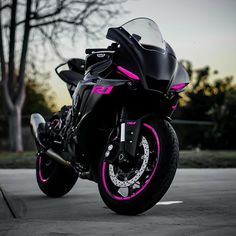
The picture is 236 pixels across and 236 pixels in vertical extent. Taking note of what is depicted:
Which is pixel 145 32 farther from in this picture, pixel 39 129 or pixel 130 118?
pixel 39 129

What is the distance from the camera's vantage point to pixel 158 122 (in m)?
4.07

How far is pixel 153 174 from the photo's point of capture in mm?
3928

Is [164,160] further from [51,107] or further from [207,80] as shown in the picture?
[207,80]

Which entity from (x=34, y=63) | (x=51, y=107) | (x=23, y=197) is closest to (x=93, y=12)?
(x=34, y=63)

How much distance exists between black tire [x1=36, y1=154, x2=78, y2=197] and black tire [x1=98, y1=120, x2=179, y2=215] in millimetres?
1402

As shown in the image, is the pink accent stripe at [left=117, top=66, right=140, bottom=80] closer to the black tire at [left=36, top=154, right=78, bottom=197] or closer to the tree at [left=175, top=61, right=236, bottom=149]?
the black tire at [left=36, top=154, right=78, bottom=197]

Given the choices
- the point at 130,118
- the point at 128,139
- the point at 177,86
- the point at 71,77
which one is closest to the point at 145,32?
the point at 177,86

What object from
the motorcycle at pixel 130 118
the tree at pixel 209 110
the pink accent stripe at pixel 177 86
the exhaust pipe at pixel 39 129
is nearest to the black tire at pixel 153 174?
the motorcycle at pixel 130 118

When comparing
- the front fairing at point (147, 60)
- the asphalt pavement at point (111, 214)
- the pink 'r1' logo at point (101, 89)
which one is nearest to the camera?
the asphalt pavement at point (111, 214)

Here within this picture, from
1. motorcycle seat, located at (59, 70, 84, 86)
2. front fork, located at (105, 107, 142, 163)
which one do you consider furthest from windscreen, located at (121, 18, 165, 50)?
motorcycle seat, located at (59, 70, 84, 86)

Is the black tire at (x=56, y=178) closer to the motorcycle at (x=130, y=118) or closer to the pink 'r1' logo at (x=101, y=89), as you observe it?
the motorcycle at (x=130, y=118)

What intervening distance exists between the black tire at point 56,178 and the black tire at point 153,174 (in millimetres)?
1402

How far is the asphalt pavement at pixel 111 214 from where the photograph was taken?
345 cm

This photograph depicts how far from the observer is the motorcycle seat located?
5.41m
